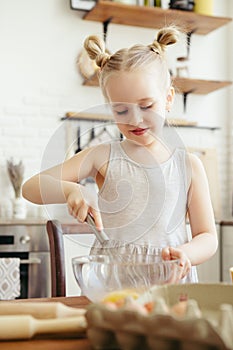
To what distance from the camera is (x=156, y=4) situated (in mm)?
3580

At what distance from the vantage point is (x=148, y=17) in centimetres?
352

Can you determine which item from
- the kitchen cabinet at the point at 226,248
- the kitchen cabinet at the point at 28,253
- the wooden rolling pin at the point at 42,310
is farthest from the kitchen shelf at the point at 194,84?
the wooden rolling pin at the point at 42,310

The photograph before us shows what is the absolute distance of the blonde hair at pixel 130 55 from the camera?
4.26 feet

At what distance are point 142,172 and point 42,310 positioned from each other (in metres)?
0.72

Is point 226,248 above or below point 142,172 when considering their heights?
below

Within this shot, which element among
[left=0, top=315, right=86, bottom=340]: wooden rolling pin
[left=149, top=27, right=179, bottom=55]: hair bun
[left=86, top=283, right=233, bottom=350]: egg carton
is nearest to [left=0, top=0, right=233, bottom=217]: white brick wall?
[left=149, top=27, right=179, bottom=55]: hair bun

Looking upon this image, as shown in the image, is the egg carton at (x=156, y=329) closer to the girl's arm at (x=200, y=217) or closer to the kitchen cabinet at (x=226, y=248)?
the girl's arm at (x=200, y=217)

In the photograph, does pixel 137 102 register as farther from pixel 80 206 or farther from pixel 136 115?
pixel 80 206

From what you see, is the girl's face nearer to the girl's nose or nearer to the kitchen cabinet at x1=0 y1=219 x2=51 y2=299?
the girl's nose

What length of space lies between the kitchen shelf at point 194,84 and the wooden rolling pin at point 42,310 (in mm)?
2738

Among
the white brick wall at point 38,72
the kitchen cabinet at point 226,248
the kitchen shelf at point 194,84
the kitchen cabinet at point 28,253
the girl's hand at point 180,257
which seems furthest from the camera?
the kitchen shelf at point 194,84

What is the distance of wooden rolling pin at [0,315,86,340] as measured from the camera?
2.18 ft

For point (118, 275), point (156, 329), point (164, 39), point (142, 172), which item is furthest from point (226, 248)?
point (156, 329)

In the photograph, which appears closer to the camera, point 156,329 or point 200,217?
point 156,329
